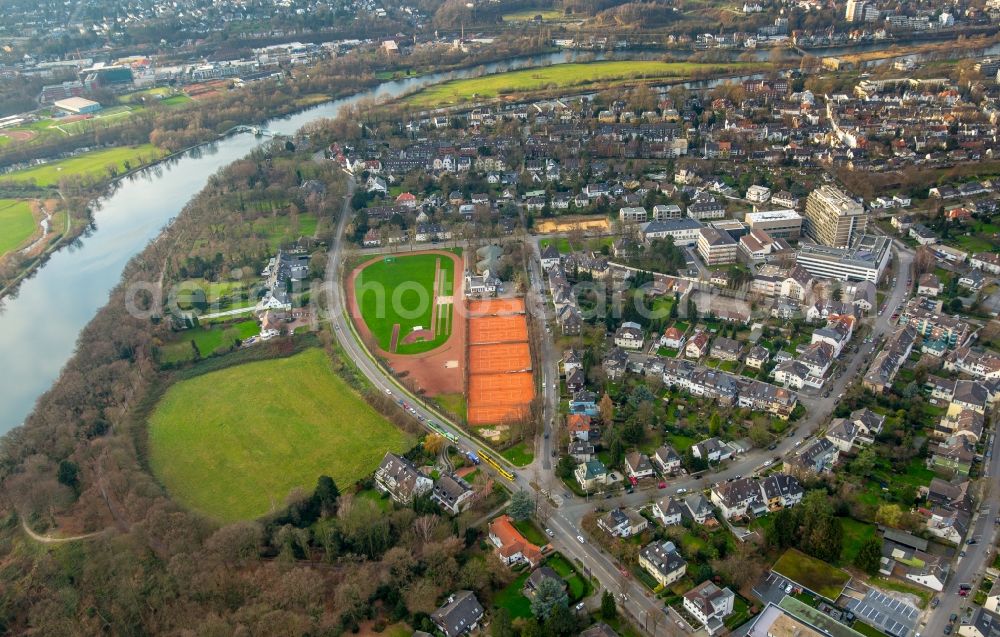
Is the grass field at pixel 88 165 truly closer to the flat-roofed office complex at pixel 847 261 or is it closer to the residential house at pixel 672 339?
the residential house at pixel 672 339

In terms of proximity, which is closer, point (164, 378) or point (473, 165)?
point (164, 378)

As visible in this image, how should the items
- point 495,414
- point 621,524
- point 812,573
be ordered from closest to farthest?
point 812,573, point 621,524, point 495,414

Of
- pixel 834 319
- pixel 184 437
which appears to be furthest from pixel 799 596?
pixel 184 437

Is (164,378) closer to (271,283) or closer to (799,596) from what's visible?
(271,283)

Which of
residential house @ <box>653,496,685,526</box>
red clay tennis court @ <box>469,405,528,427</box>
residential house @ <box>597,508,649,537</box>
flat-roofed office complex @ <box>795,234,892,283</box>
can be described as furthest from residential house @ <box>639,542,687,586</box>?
flat-roofed office complex @ <box>795,234,892,283</box>

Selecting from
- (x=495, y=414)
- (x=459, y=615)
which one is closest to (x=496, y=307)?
(x=495, y=414)

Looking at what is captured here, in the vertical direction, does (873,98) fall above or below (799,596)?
above

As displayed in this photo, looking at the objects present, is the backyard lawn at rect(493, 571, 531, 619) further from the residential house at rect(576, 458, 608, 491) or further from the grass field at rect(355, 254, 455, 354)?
the grass field at rect(355, 254, 455, 354)

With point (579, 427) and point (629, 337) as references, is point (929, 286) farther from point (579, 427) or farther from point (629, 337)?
point (579, 427)
